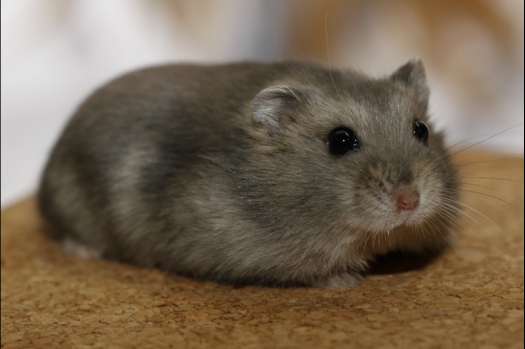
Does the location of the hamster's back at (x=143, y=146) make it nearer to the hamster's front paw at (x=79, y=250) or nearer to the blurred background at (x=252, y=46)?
the hamster's front paw at (x=79, y=250)

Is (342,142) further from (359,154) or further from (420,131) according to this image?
(420,131)

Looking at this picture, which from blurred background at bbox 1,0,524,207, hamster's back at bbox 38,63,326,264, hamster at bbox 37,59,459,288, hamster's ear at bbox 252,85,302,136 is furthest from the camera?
blurred background at bbox 1,0,524,207

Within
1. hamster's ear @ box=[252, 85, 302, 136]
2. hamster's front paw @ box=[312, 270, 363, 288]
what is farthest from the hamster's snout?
hamster's ear @ box=[252, 85, 302, 136]


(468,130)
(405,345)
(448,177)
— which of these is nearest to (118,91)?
(448,177)

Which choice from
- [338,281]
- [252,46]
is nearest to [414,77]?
[338,281]

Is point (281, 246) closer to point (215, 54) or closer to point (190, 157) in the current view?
point (190, 157)

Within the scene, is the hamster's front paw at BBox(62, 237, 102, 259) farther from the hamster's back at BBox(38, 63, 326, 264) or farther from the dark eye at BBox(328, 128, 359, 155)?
the dark eye at BBox(328, 128, 359, 155)

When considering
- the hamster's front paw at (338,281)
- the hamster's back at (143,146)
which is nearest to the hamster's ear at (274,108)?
the hamster's back at (143,146)
